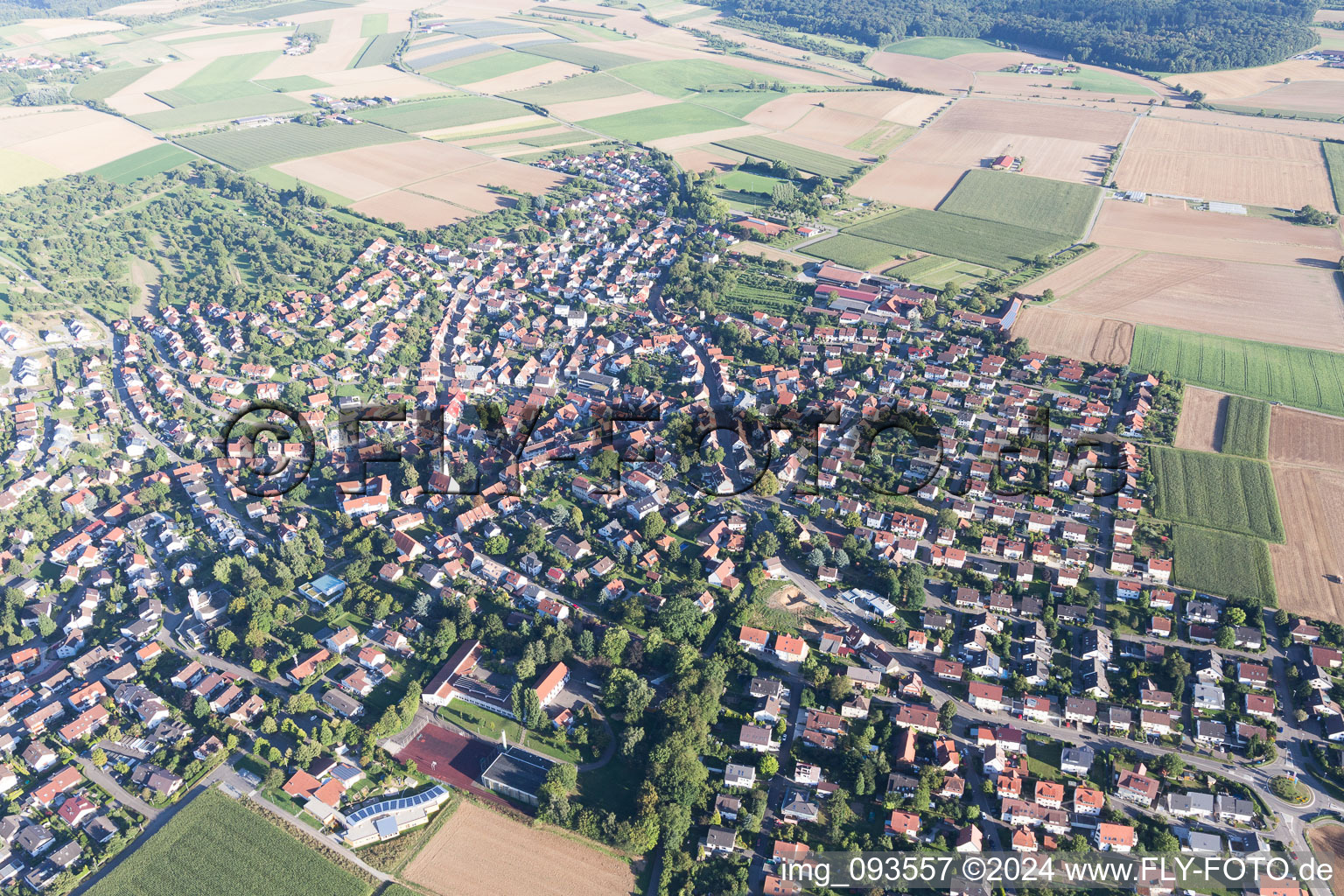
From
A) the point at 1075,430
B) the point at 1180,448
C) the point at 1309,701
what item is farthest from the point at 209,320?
the point at 1309,701

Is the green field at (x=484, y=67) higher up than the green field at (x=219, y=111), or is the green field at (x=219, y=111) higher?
the green field at (x=484, y=67)

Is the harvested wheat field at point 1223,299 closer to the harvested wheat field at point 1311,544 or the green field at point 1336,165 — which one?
the harvested wheat field at point 1311,544

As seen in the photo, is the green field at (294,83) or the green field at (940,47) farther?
the green field at (940,47)

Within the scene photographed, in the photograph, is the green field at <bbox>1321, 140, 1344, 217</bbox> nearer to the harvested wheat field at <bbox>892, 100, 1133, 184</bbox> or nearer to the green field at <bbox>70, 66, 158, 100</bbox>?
the harvested wheat field at <bbox>892, 100, 1133, 184</bbox>

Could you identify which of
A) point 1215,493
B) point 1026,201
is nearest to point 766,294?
point 1026,201

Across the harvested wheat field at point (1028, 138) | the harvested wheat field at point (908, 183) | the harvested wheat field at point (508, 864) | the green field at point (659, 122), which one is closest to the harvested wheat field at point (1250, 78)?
the harvested wheat field at point (1028, 138)

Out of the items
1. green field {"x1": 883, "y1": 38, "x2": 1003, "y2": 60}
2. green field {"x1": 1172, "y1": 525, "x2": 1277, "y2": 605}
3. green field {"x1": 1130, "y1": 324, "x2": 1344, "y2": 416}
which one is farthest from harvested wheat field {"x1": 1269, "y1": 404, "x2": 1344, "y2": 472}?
green field {"x1": 883, "y1": 38, "x2": 1003, "y2": 60}
